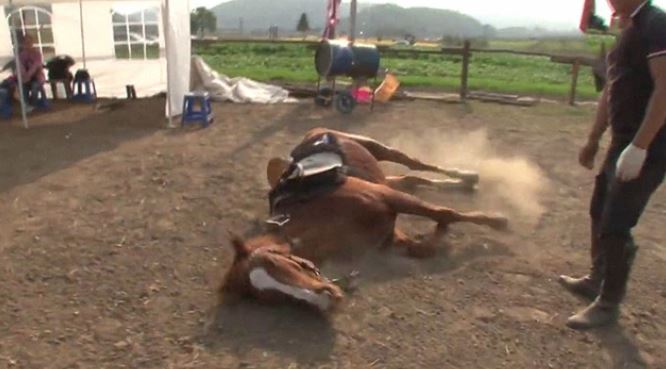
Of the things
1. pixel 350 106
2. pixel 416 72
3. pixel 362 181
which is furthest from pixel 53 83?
pixel 416 72

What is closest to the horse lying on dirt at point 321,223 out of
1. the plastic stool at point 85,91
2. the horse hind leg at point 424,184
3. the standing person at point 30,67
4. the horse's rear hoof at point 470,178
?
the horse hind leg at point 424,184

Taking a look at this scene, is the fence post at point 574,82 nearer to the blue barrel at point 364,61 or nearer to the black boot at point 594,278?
the blue barrel at point 364,61

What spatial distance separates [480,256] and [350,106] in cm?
700

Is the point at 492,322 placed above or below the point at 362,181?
below

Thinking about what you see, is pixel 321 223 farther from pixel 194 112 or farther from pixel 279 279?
pixel 194 112

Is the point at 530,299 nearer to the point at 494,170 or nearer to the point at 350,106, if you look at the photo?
the point at 494,170

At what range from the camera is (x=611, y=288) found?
11.2ft

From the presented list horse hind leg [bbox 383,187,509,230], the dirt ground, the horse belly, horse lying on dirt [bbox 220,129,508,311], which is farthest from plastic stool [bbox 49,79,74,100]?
the horse belly

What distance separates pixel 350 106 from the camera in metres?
11.1

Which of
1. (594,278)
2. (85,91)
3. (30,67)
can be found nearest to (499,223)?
(594,278)

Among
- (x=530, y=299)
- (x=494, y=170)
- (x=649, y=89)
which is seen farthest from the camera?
(x=494, y=170)

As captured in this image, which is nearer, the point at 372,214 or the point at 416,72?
the point at 372,214

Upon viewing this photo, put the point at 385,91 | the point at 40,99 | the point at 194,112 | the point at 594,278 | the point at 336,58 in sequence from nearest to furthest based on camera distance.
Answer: the point at 594,278
the point at 194,112
the point at 336,58
the point at 40,99
the point at 385,91

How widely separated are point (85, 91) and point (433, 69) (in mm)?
16781
